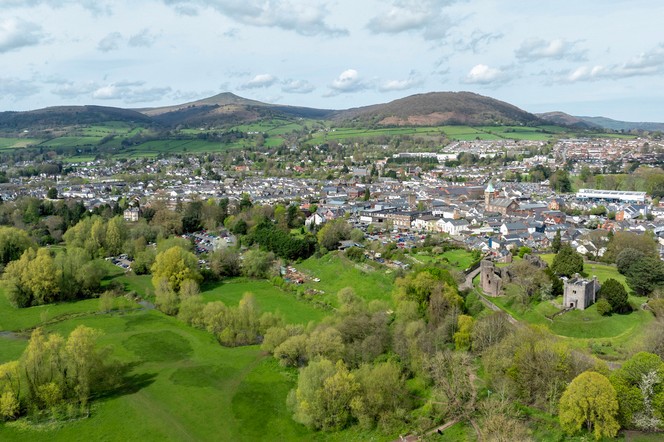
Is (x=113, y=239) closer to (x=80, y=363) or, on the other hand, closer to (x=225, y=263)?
(x=225, y=263)

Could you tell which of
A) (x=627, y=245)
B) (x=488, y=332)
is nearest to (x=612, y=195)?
(x=627, y=245)

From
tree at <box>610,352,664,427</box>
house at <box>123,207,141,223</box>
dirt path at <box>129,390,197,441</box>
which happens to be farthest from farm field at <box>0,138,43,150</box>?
tree at <box>610,352,664,427</box>

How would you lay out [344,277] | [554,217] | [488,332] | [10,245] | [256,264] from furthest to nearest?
1. [554,217]
2. [10,245]
3. [256,264]
4. [344,277]
5. [488,332]

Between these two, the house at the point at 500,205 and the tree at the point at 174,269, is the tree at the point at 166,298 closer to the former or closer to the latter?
the tree at the point at 174,269

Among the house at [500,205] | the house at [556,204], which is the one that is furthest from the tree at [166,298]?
the house at [556,204]

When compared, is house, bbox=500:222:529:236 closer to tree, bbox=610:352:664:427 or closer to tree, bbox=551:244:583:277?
tree, bbox=551:244:583:277

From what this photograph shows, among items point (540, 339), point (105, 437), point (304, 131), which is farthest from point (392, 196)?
point (304, 131)

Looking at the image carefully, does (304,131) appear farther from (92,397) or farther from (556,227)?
(92,397)

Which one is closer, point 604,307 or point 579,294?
point 604,307
